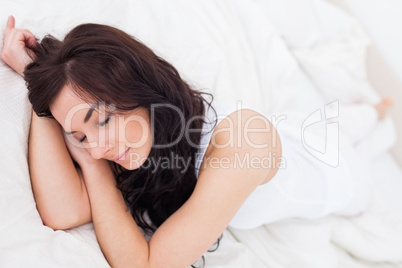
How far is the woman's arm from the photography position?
103 centimetres

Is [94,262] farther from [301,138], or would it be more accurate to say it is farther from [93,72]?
[301,138]

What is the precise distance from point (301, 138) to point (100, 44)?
73 centimetres

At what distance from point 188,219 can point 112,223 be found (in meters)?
0.20

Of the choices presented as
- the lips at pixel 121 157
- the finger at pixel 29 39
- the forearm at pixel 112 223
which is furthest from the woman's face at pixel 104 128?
the finger at pixel 29 39

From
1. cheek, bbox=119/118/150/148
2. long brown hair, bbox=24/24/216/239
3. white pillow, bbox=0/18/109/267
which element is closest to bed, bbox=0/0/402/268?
white pillow, bbox=0/18/109/267

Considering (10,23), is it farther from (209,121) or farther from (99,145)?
(209,121)

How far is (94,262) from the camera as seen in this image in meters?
0.96

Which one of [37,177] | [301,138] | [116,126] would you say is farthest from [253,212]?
[37,177]

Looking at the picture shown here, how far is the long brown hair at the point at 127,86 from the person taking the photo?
935 mm

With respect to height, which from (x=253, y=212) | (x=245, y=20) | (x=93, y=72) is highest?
(x=245, y=20)

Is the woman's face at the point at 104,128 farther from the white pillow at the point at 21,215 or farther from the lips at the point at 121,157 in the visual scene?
the white pillow at the point at 21,215

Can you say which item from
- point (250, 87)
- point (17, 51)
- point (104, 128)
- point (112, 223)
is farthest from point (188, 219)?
point (250, 87)

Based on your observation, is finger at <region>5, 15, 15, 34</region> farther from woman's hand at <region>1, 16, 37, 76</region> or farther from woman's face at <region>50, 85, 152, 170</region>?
woman's face at <region>50, 85, 152, 170</region>

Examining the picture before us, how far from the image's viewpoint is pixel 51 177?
1.04m
